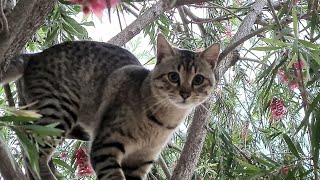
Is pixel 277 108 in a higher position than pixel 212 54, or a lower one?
lower

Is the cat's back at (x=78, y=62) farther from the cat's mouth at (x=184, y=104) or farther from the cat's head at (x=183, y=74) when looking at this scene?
the cat's mouth at (x=184, y=104)

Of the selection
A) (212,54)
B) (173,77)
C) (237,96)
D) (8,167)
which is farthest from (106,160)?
(237,96)

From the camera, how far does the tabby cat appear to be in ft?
5.70

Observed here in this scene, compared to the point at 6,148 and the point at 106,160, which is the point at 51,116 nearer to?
the point at 106,160

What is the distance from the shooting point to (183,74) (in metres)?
1.87

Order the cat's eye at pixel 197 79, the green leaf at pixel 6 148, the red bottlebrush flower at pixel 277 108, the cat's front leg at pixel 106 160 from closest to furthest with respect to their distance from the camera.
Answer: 1. the green leaf at pixel 6 148
2. the cat's front leg at pixel 106 160
3. the cat's eye at pixel 197 79
4. the red bottlebrush flower at pixel 277 108

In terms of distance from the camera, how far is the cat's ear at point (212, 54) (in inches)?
73.2

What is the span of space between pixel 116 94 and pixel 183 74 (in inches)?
9.4

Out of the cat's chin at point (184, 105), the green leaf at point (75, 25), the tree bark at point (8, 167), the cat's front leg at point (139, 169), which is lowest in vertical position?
the cat's front leg at point (139, 169)

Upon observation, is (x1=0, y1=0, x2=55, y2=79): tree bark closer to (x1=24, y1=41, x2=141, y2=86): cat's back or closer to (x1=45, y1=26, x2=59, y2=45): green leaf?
(x1=24, y1=41, x2=141, y2=86): cat's back

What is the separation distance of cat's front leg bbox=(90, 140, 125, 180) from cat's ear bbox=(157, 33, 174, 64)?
0.36m

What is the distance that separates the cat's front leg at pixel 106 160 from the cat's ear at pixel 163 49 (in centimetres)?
36

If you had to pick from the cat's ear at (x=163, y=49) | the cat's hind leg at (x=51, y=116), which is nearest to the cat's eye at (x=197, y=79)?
the cat's ear at (x=163, y=49)

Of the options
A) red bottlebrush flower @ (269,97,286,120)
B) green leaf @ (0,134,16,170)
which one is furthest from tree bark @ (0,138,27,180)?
red bottlebrush flower @ (269,97,286,120)
